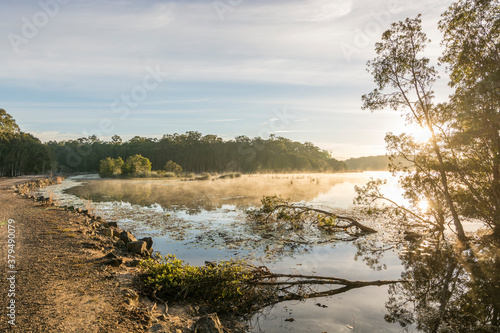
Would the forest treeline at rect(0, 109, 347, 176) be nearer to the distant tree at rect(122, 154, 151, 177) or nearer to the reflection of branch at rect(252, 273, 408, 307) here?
the distant tree at rect(122, 154, 151, 177)

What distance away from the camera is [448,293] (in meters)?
7.84

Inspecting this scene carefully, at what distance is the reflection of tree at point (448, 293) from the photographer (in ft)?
21.0

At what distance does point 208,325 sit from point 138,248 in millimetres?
6107

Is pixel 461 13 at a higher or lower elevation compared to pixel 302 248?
higher

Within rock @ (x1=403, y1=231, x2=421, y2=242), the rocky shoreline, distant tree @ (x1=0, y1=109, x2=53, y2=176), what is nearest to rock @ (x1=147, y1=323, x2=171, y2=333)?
the rocky shoreline

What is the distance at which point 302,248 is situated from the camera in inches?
471

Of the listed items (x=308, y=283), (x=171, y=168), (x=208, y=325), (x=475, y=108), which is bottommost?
(x=308, y=283)

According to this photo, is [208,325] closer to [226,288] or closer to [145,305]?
[226,288]

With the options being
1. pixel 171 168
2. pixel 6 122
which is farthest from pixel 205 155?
pixel 6 122

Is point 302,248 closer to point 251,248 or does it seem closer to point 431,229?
point 251,248

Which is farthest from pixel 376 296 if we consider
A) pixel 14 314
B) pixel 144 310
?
pixel 14 314

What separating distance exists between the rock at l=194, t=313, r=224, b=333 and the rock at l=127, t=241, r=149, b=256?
5.85m

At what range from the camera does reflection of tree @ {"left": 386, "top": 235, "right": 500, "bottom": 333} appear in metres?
6.39

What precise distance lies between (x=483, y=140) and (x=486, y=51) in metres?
4.07
